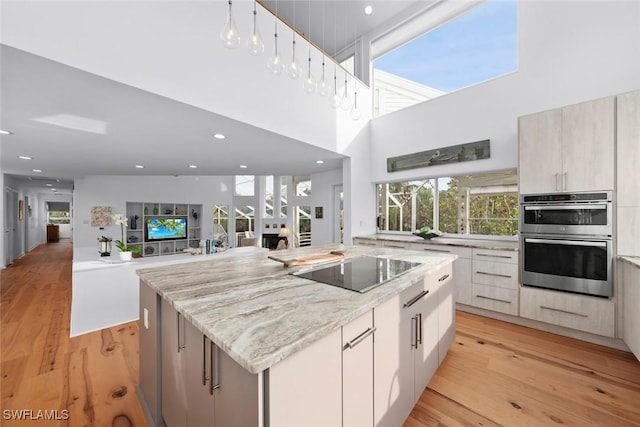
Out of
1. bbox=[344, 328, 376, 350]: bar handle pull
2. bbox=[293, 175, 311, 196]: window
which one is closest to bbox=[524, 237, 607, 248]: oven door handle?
bbox=[344, 328, 376, 350]: bar handle pull

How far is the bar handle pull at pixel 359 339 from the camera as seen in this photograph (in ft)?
3.22

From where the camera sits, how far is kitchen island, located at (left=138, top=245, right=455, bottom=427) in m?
0.75

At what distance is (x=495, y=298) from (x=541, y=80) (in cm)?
258

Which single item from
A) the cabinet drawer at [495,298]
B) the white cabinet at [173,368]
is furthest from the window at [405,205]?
the white cabinet at [173,368]

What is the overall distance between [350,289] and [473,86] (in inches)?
144

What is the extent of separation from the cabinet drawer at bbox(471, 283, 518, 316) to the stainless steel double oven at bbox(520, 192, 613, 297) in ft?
0.68

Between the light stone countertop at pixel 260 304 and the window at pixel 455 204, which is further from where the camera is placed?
the window at pixel 455 204

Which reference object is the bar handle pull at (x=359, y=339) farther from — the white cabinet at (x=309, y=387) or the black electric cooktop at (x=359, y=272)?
the black electric cooktop at (x=359, y=272)

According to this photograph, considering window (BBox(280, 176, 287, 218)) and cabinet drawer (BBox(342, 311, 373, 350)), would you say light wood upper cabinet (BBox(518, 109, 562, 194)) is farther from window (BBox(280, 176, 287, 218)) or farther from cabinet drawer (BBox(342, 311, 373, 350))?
window (BBox(280, 176, 287, 218))

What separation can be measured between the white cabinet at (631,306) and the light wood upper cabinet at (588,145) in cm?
74

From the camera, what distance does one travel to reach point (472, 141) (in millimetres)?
3465

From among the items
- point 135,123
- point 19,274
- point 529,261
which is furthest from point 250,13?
point 19,274

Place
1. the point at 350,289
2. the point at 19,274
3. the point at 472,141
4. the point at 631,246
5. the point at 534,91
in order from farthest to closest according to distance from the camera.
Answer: the point at 19,274
the point at 472,141
the point at 534,91
the point at 631,246
the point at 350,289

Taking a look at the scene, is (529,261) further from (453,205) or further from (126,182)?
(126,182)
